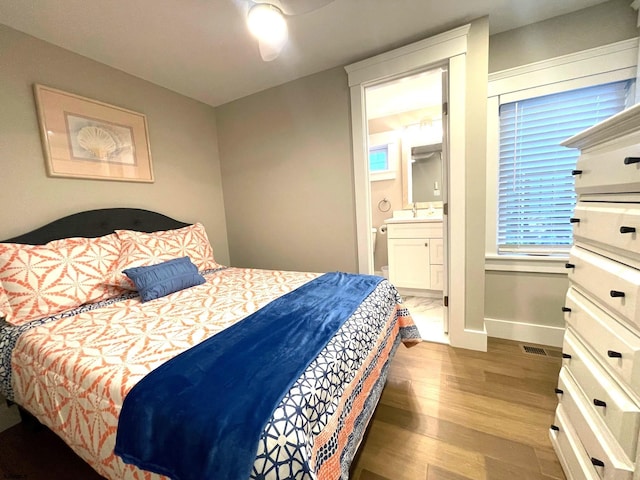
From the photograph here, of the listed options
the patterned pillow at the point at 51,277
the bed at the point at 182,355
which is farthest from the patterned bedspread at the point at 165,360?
the patterned pillow at the point at 51,277

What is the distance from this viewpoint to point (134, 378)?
0.85 meters

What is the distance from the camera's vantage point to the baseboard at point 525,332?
6.77 feet

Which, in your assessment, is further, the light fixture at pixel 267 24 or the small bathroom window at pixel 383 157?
the small bathroom window at pixel 383 157

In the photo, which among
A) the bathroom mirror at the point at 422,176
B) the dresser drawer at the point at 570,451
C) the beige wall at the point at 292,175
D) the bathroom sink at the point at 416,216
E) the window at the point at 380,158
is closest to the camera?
the dresser drawer at the point at 570,451

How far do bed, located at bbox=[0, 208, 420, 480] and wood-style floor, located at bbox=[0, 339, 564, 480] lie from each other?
0.24 m

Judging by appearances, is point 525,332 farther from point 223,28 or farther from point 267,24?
point 223,28

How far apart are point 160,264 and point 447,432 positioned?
1.98 metres

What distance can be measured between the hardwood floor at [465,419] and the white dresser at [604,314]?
20 cm

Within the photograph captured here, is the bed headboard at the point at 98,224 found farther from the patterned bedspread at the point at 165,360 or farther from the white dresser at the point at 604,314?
the white dresser at the point at 604,314

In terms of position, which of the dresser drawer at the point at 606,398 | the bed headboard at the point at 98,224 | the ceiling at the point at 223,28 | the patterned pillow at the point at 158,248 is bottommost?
the dresser drawer at the point at 606,398

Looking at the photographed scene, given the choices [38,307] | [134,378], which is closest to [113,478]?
[134,378]

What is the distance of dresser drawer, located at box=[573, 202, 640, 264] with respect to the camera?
0.78m

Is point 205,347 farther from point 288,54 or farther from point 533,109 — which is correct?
point 533,109

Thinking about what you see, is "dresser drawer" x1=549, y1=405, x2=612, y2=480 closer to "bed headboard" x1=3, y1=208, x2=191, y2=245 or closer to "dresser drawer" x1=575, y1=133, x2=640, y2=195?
"dresser drawer" x1=575, y1=133, x2=640, y2=195
